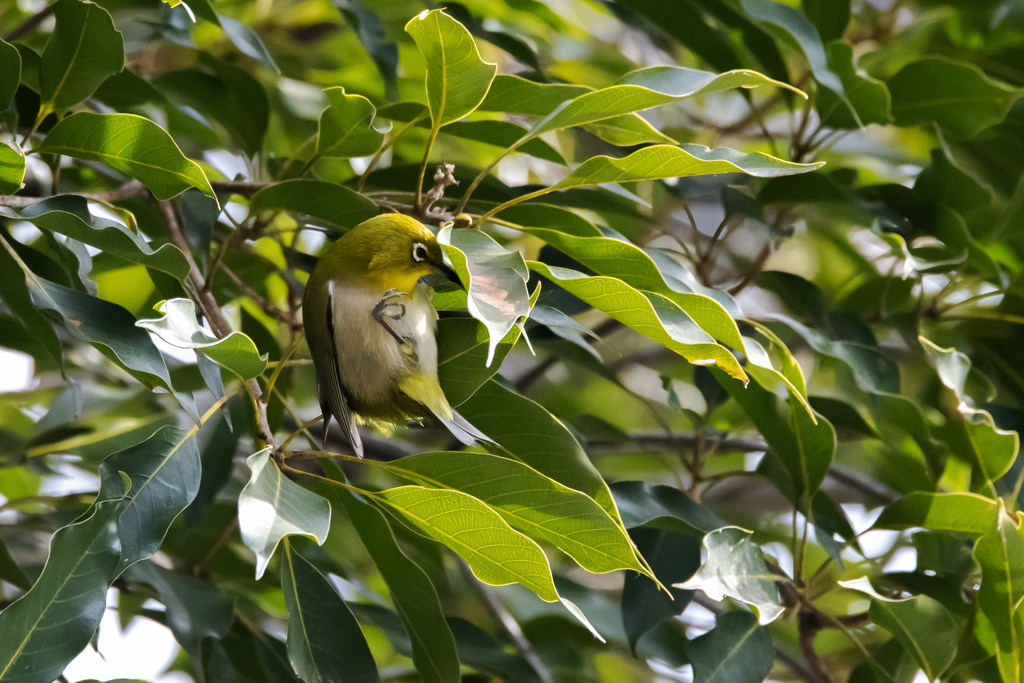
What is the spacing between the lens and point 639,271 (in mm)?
1023

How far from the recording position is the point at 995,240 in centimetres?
164

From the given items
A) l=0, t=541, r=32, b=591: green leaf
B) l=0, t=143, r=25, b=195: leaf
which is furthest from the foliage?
l=0, t=541, r=32, b=591: green leaf

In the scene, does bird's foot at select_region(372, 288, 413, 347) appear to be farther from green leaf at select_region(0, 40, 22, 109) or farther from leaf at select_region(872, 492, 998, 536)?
leaf at select_region(872, 492, 998, 536)

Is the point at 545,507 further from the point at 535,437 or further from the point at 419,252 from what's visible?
the point at 419,252

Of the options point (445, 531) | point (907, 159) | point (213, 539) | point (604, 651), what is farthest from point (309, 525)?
point (907, 159)

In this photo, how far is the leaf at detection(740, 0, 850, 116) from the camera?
1.49 metres

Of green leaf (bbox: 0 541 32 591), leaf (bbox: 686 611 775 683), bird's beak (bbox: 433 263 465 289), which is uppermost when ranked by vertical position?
bird's beak (bbox: 433 263 465 289)

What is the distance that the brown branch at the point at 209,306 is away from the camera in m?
1.02

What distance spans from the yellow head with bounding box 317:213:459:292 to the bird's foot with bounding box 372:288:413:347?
0.02m

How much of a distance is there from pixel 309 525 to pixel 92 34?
0.83m

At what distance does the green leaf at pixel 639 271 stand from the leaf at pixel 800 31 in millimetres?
702

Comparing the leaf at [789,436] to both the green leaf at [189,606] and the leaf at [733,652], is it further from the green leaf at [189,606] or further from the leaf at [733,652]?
the green leaf at [189,606]

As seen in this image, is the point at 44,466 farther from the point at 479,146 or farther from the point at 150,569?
the point at 479,146

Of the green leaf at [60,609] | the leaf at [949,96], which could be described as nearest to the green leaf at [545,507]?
the green leaf at [60,609]
